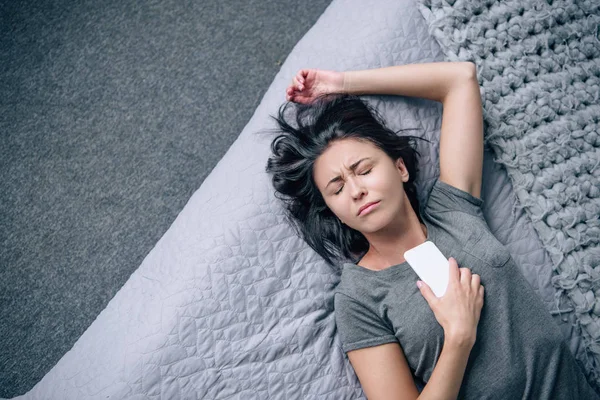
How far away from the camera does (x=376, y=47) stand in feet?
3.96

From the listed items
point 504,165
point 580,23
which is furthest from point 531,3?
point 504,165

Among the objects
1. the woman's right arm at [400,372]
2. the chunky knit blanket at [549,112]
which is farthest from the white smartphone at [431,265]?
the chunky knit blanket at [549,112]

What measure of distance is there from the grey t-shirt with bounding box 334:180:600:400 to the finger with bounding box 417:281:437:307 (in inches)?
1.0

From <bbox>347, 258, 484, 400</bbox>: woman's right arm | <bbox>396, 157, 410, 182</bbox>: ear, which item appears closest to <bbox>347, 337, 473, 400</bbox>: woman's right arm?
<bbox>347, 258, 484, 400</bbox>: woman's right arm

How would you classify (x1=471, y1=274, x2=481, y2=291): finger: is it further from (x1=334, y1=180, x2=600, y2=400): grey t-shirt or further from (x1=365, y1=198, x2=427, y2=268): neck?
(x1=365, y1=198, x2=427, y2=268): neck

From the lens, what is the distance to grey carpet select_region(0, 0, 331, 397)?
1.43 m

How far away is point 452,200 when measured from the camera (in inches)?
42.0

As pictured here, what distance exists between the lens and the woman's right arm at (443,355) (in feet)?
3.00

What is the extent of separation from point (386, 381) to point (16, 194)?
132 cm

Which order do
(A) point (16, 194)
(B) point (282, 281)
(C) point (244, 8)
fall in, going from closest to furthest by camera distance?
(B) point (282, 281) → (A) point (16, 194) → (C) point (244, 8)

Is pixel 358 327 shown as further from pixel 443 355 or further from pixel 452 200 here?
pixel 452 200

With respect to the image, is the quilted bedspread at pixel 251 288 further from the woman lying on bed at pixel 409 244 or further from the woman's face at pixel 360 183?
the woman's face at pixel 360 183

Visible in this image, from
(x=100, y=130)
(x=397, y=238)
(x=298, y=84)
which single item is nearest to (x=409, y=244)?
(x=397, y=238)

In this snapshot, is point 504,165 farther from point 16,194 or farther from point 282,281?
point 16,194
